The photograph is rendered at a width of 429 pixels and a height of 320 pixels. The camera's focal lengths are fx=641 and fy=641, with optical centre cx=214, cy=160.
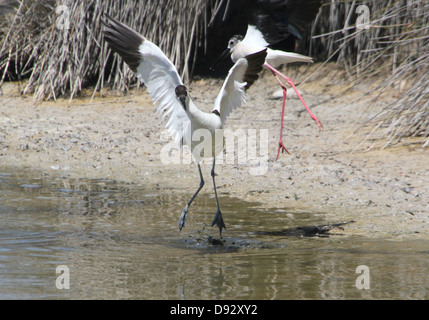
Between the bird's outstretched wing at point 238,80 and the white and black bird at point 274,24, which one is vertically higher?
the white and black bird at point 274,24

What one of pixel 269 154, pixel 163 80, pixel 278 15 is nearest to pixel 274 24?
pixel 278 15

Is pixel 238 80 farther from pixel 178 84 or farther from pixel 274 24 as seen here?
pixel 274 24

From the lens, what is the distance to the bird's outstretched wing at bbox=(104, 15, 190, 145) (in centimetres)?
506

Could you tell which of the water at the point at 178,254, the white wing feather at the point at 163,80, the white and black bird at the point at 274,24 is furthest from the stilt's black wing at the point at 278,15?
the white wing feather at the point at 163,80

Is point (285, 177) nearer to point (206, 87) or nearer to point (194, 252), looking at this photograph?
point (194, 252)

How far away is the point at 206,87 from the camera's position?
10477 mm

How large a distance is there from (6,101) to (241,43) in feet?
14.5

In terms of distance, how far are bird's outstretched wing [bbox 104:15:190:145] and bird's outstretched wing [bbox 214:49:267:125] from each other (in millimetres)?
371

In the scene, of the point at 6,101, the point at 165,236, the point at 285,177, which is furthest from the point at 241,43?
the point at 6,101

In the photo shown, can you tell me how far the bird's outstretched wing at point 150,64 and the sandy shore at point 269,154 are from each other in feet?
4.20

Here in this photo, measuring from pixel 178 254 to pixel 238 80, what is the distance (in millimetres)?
1690

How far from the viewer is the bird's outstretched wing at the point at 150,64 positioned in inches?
199

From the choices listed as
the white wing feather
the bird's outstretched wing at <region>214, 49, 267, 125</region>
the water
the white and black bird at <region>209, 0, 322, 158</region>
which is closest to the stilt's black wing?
the white and black bird at <region>209, 0, 322, 158</region>

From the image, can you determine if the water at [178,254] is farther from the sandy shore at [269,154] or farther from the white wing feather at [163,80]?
the white wing feather at [163,80]
